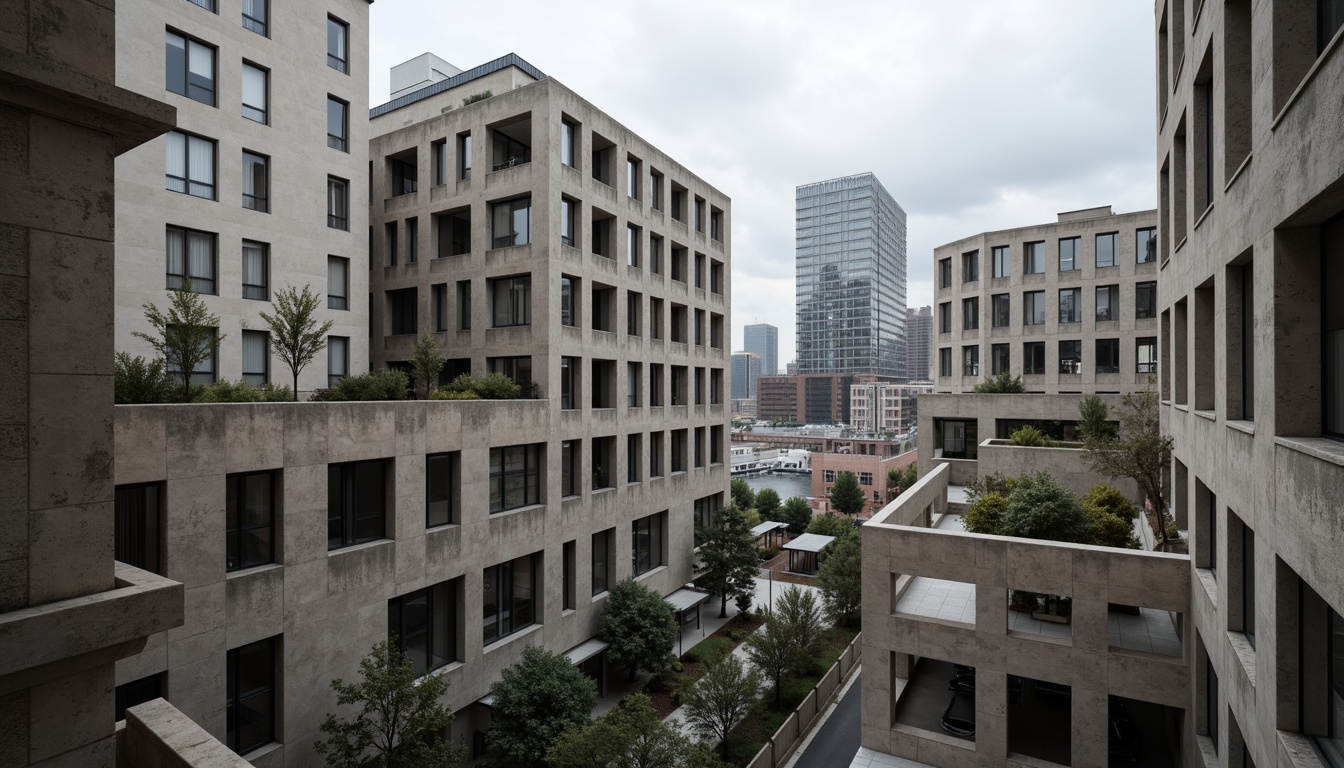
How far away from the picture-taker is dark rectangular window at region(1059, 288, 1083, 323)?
48.3 m

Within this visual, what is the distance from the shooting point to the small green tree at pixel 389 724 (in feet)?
60.5

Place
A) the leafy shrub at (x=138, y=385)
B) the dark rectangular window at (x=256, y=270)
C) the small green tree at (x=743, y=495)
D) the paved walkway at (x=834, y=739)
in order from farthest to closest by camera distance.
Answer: the small green tree at (x=743, y=495) → the dark rectangular window at (x=256, y=270) → the paved walkway at (x=834, y=739) → the leafy shrub at (x=138, y=385)

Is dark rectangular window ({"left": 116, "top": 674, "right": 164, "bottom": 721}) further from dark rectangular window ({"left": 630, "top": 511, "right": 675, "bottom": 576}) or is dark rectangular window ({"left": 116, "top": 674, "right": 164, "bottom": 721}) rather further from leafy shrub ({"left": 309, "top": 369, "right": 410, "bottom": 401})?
dark rectangular window ({"left": 630, "top": 511, "right": 675, "bottom": 576})

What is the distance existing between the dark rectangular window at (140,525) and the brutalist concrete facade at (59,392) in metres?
12.9

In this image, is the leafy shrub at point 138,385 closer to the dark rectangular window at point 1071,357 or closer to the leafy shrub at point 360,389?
the leafy shrub at point 360,389

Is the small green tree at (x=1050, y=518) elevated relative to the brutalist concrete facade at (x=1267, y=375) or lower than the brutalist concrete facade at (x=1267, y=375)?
lower

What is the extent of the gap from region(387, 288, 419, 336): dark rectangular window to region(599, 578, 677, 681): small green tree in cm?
1843

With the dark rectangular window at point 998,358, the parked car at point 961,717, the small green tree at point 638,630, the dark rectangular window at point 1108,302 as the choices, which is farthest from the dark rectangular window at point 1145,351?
the small green tree at point 638,630

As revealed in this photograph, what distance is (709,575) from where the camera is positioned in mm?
39656

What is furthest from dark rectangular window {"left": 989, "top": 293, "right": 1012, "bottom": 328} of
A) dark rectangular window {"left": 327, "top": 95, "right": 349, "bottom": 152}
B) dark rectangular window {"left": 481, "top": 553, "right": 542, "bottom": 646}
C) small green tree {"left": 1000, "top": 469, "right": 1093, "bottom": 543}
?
dark rectangular window {"left": 327, "top": 95, "right": 349, "bottom": 152}

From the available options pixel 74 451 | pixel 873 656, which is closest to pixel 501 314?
pixel 873 656

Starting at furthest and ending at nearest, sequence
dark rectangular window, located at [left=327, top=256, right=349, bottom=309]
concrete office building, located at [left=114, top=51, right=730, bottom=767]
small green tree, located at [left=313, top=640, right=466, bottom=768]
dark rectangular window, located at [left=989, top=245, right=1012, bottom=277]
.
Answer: dark rectangular window, located at [left=989, top=245, right=1012, bottom=277]
dark rectangular window, located at [left=327, top=256, right=349, bottom=309]
small green tree, located at [left=313, top=640, right=466, bottom=768]
concrete office building, located at [left=114, top=51, right=730, bottom=767]

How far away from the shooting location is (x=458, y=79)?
40.3 meters

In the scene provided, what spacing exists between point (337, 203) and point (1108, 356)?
50535mm
